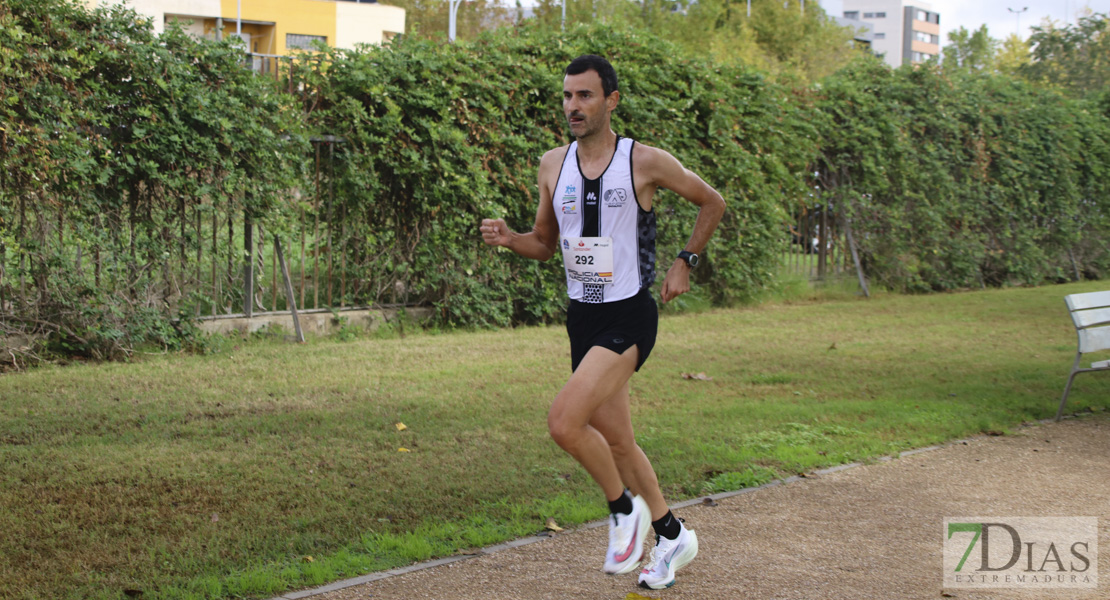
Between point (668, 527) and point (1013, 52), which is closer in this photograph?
point (668, 527)

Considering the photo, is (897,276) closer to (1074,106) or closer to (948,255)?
(948,255)

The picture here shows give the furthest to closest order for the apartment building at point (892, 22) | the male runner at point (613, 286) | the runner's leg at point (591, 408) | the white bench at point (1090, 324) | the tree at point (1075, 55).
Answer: the apartment building at point (892, 22) < the tree at point (1075, 55) < the white bench at point (1090, 324) < the male runner at point (613, 286) < the runner's leg at point (591, 408)

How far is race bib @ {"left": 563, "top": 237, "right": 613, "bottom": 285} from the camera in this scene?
4.27 m

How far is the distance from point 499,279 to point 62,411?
5.66 metres

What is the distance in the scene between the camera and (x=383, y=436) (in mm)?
6551

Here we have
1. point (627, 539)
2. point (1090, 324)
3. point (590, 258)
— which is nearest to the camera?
point (627, 539)

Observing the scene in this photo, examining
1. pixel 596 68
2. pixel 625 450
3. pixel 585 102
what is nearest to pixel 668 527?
pixel 625 450

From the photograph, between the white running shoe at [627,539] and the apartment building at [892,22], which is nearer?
the white running shoe at [627,539]

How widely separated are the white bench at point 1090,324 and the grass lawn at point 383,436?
0.47 metres
